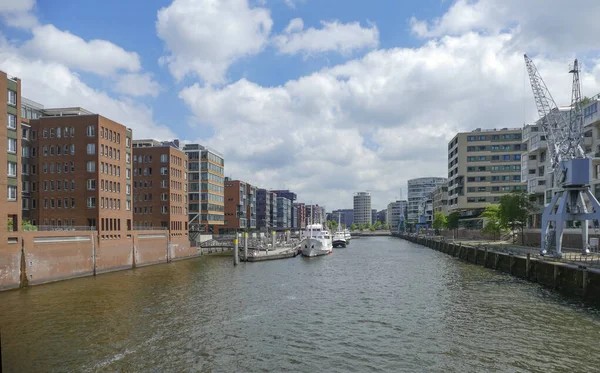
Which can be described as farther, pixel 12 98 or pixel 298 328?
pixel 12 98

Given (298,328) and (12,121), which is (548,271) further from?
(12,121)

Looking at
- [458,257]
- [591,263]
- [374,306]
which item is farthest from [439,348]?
[458,257]

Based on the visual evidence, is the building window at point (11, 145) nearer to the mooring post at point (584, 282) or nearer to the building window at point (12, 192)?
the building window at point (12, 192)

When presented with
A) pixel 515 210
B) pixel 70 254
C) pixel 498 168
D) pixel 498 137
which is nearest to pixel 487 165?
pixel 498 168

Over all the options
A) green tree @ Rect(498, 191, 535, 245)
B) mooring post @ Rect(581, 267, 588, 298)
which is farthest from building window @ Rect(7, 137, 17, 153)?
green tree @ Rect(498, 191, 535, 245)

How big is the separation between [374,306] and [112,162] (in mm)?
56896

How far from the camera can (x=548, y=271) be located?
171ft

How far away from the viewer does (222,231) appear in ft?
565

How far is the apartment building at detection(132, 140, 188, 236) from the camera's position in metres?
106

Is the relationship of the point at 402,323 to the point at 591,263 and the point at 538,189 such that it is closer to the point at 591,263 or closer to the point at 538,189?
the point at 591,263

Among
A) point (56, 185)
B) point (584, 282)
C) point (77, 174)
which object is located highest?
point (77, 174)

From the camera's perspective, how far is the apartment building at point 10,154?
52281 mm

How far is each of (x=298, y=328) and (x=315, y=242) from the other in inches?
2745

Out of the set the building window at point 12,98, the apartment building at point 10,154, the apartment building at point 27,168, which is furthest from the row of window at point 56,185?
the building window at point 12,98
